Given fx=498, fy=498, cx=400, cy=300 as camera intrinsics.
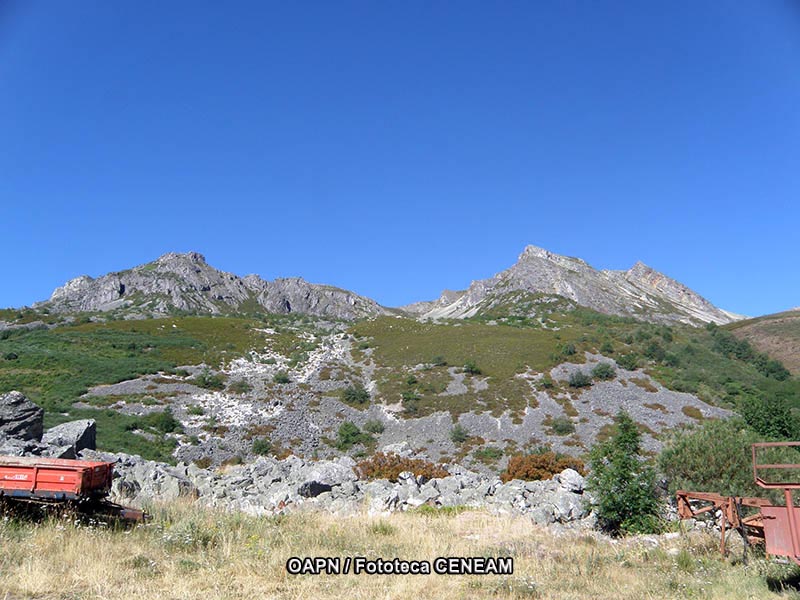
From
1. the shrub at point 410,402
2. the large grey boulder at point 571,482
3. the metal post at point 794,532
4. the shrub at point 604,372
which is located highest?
the shrub at point 604,372

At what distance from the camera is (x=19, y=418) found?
17594 mm

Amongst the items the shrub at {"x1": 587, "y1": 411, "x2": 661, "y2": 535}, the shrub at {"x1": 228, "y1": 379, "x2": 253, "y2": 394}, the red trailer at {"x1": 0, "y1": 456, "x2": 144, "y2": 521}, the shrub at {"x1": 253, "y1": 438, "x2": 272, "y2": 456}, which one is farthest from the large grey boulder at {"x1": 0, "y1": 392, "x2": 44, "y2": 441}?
the shrub at {"x1": 228, "y1": 379, "x2": 253, "y2": 394}

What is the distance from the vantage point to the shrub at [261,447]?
3045 centimetres

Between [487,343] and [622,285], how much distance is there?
513 ft

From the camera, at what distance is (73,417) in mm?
30812

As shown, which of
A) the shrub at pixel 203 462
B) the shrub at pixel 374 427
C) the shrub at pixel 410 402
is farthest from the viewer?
the shrub at pixel 410 402

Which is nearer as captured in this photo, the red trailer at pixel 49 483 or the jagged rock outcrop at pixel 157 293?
the red trailer at pixel 49 483

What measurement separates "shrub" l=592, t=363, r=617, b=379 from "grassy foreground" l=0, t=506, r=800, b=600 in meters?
35.9

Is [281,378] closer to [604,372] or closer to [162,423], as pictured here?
[162,423]

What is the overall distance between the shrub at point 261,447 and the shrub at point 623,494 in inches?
896

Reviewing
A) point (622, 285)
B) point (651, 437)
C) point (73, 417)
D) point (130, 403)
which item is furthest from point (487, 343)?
point (622, 285)

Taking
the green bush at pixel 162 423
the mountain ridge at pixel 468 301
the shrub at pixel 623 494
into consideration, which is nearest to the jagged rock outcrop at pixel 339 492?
the shrub at pixel 623 494

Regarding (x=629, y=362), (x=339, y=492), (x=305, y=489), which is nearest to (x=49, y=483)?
(x=305, y=489)

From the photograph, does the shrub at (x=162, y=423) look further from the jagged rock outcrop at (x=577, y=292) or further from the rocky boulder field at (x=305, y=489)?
the jagged rock outcrop at (x=577, y=292)
